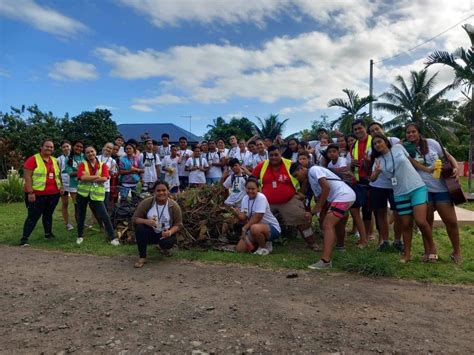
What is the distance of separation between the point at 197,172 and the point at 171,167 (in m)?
0.66

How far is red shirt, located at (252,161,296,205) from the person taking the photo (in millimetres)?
6169

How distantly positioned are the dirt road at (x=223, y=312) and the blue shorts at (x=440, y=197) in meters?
1.32

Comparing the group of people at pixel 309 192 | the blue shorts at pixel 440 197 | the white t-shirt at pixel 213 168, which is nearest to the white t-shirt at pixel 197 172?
the white t-shirt at pixel 213 168

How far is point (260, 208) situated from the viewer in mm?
5844

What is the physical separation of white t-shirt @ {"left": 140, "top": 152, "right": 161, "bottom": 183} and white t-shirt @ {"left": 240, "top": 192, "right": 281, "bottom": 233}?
3.40 m

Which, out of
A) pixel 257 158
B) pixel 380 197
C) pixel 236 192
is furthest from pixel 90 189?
pixel 380 197

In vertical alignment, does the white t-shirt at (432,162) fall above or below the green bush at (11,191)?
above

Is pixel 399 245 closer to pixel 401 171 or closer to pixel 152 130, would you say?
pixel 401 171

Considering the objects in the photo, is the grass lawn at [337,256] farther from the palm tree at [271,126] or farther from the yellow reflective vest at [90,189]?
the palm tree at [271,126]

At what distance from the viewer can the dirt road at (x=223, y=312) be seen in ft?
10.4

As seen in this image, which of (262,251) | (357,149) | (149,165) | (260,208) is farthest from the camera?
(149,165)

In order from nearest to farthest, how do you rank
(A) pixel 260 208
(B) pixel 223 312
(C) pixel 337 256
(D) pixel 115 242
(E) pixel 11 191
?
(B) pixel 223 312 → (C) pixel 337 256 → (A) pixel 260 208 → (D) pixel 115 242 → (E) pixel 11 191

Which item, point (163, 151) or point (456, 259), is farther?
point (163, 151)

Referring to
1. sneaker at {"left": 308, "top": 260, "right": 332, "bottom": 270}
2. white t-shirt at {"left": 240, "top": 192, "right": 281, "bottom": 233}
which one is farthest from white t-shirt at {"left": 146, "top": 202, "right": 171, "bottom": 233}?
sneaker at {"left": 308, "top": 260, "right": 332, "bottom": 270}
